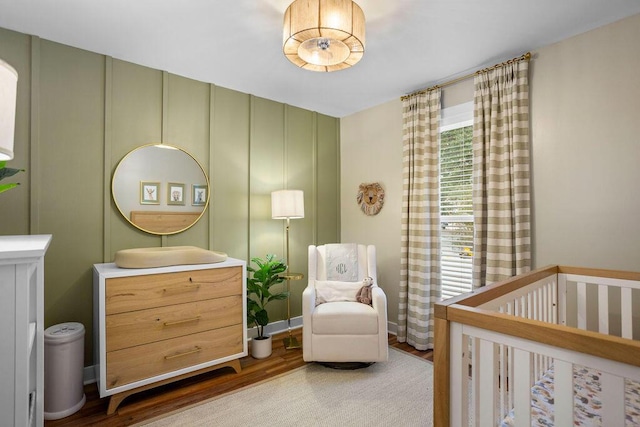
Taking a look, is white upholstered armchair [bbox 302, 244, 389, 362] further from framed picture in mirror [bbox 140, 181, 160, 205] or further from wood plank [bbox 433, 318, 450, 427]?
framed picture in mirror [bbox 140, 181, 160, 205]

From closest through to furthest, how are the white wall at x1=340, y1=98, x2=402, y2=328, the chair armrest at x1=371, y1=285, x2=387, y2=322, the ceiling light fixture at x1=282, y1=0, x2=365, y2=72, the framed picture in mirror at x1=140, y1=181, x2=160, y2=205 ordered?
the ceiling light fixture at x1=282, y1=0, x2=365, y2=72 < the chair armrest at x1=371, y1=285, x2=387, y2=322 < the framed picture in mirror at x1=140, y1=181, x2=160, y2=205 < the white wall at x1=340, y1=98, x2=402, y2=328

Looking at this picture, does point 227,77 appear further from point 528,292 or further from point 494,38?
point 528,292

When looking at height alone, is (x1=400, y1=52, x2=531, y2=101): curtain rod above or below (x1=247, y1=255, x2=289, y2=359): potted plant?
above

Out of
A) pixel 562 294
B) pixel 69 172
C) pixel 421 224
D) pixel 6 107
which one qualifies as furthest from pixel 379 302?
pixel 69 172

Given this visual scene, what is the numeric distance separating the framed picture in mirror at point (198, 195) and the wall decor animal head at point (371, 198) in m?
1.73

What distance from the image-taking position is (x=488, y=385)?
3.41ft

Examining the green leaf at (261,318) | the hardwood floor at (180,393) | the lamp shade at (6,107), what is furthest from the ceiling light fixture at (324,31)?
the hardwood floor at (180,393)

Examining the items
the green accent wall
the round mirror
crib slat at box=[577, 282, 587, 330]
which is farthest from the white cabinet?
crib slat at box=[577, 282, 587, 330]

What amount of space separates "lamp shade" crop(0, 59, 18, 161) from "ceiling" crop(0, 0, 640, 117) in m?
1.27

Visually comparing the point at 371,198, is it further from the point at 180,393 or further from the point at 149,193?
the point at 180,393

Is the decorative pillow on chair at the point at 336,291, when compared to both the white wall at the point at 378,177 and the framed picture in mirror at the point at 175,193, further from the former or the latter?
the framed picture in mirror at the point at 175,193

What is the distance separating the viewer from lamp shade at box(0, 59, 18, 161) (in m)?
0.83

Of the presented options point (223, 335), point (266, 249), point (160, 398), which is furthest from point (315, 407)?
point (266, 249)

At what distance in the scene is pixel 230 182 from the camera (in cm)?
309
